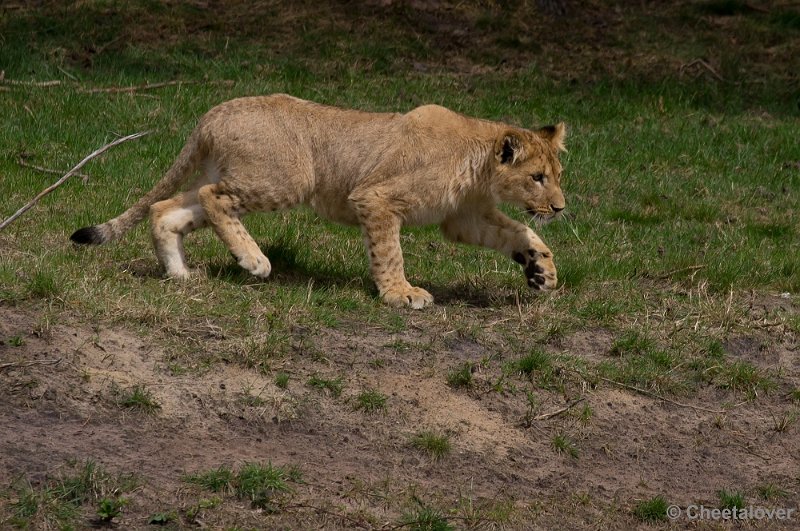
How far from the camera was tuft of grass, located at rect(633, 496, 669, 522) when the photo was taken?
18.3ft

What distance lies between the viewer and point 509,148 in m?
7.64

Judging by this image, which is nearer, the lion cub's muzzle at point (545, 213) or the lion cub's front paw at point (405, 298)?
the lion cub's front paw at point (405, 298)

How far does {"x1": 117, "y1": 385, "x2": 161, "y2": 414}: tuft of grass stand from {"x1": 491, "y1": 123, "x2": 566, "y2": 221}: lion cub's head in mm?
2898

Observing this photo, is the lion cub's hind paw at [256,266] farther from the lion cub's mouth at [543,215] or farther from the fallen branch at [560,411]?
the fallen branch at [560,411]

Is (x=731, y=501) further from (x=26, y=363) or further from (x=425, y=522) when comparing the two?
(x=26, y=363)

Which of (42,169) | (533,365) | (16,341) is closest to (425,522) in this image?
(533,365)

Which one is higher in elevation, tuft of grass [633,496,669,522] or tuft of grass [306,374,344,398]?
tuft of grass [306,374,344,398]

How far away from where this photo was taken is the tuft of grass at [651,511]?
557 centimetres

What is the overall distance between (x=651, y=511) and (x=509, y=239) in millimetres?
2685

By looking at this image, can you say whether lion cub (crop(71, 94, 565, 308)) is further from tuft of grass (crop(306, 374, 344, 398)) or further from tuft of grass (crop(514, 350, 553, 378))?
tuft of grass (crop(306, 374, 344, 398))

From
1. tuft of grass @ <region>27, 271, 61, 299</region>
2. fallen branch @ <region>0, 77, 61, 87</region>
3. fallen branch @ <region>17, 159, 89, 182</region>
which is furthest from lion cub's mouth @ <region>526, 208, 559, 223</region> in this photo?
fallen branch @ <region>0, 77, 61, 87</region>

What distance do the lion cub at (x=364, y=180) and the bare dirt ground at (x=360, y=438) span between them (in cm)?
104

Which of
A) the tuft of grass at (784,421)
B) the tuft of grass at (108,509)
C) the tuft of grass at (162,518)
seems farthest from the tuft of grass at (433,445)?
the tuft of grass at (784,421)

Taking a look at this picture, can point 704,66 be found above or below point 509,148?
below
